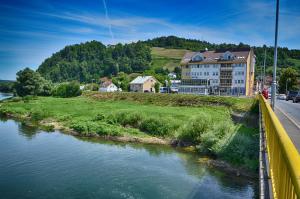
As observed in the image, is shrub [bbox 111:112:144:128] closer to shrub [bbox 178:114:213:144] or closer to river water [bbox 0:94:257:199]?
river water [bbox 0:94:257:199]

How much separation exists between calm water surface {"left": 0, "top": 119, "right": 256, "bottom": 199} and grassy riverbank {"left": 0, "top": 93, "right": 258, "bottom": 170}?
2.69 metres

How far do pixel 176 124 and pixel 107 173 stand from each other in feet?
60.5

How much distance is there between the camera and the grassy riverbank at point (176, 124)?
29156mm

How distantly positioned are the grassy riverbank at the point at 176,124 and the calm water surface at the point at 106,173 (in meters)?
2.69

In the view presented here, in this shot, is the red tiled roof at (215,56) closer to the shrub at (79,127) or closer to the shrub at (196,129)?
the shrub at (196,129)

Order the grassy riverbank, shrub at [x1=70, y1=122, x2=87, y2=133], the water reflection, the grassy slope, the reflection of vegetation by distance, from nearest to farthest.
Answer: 1. the grassy riverbank
2. the reflection of vegetation
3. the water reflection
4. shrub at [x1=70, y1=122, x2=87, y2=133]
5. the grassy slope

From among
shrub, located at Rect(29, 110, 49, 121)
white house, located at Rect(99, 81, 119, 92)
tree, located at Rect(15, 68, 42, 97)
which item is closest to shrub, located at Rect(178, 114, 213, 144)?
shrub, located at Rect(29, 110, 49, 121)

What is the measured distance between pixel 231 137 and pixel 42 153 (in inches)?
777

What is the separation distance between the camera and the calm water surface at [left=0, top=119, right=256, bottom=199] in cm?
2112

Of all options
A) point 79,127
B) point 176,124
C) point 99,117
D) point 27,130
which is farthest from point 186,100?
point 27,130

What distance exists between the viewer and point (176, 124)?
41938 mm

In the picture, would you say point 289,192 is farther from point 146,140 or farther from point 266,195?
point 146,140

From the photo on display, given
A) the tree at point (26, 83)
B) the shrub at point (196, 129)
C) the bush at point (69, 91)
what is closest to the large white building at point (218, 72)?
the bush at point (69, 91)

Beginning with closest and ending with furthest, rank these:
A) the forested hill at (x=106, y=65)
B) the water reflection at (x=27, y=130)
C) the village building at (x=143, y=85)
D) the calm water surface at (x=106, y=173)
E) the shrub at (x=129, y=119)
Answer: the calm water surface at (x=106, y=173), the water reflection at (x=27, y=130), the shrub at (x=129, y=119), the village building at (x=143, y=85), the forested hill at (x=106, y=65)
